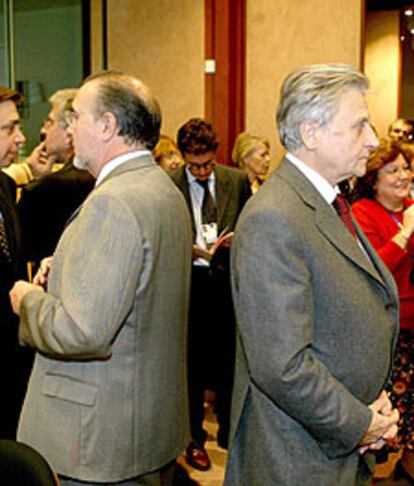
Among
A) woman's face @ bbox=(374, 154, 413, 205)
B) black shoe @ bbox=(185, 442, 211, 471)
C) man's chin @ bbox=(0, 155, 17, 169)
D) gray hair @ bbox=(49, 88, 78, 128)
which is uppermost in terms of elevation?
gray hair @ bbox=(49, 88, 78, 128)

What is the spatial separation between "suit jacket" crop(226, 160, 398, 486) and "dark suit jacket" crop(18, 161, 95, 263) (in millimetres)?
1517

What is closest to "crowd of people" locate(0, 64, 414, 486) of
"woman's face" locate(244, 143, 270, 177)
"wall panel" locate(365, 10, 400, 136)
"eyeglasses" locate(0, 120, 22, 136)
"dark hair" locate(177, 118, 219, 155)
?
"eyeglasses" locate(0, 120, 22, 136)

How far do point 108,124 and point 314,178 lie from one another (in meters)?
0.54

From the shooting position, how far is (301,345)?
1.71m

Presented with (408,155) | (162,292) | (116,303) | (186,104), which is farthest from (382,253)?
(186,104)

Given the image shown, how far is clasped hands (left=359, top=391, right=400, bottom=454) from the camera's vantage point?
1.83 m

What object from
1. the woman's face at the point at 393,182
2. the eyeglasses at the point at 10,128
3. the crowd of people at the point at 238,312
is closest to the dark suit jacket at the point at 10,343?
the eyeglasses at the point at 10,128

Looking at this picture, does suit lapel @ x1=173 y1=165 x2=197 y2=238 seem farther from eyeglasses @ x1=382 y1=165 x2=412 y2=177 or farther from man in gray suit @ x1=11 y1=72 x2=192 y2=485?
man in gray suit @ x1=11 y1=72 x2=192 y2=485

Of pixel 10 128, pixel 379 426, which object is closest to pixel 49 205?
pixel 10 128

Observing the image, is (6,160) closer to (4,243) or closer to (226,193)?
(4,243)

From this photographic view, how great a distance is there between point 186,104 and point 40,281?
427 centimetres

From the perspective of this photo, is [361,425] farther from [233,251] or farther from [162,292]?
[162,292]

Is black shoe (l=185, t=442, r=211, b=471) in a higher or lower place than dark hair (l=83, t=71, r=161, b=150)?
lower

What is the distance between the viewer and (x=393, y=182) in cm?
339
